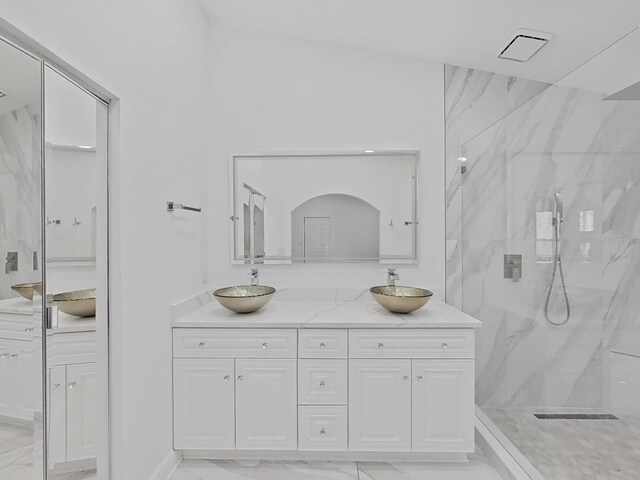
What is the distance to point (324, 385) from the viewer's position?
6.48 ft

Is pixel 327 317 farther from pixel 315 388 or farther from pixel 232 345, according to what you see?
pixel 232 345

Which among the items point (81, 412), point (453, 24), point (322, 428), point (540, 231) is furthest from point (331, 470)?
point (453, 24)

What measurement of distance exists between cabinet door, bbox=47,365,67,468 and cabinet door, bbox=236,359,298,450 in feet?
2.90

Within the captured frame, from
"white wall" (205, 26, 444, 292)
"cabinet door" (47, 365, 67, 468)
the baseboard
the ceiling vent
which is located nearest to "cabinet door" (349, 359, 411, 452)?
"white wall" (205, 26, 444, 292)

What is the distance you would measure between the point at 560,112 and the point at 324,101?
1415 mm

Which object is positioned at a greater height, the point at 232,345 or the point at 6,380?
the point at 6,380

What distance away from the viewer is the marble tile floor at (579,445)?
56.7 inches

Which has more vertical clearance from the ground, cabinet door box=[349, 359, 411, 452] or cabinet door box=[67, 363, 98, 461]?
cabinet door box=[67, 363, 98, 461]

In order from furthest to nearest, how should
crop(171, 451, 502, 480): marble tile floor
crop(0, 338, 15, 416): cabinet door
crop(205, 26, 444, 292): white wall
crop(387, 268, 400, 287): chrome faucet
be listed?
crop(205, 26, 444, 292): white wall, crop(387, 268, 400, 287): chrome faucet, crop(171, 451, 502, 480): marble tile floor, crop(0, 338, 15, 416): cabinet door

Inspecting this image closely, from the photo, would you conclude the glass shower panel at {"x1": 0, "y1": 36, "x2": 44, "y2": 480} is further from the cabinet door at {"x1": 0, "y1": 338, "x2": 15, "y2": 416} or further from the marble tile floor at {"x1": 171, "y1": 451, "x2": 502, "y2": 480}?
the marble tile floor at {"x1": 171, "y1": 451, "x2": 502, "y2": 480}

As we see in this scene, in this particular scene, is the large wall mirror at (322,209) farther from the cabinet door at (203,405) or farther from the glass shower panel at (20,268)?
the glass shower panel at (20,268)

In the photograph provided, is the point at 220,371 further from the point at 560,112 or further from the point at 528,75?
the point at 528,75

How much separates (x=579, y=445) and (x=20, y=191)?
2348 mm

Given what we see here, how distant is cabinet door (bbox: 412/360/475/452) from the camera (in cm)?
193
